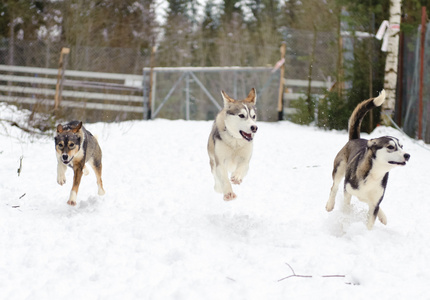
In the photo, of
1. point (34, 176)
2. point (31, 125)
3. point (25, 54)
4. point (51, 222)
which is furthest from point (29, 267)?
point (25, 54)

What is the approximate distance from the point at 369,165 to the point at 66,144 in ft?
8.26

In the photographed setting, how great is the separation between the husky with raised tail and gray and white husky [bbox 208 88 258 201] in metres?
1.20

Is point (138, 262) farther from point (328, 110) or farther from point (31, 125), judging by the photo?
point (328, 110)

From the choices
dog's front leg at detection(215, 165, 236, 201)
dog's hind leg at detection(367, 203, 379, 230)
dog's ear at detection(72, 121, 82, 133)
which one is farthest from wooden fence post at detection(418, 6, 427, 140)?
dog's ear at detection(72, 121, 82, 133)

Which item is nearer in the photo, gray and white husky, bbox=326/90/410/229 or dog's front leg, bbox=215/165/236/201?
gray and white husky, bbox=326/90/410/229

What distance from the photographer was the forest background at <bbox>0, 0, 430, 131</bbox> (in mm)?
11453

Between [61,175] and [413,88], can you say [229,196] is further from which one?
[413,88]

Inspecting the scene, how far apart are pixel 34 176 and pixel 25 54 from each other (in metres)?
13.0

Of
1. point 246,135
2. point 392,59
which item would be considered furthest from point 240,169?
point 392,59

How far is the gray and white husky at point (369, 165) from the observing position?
3.53 metres

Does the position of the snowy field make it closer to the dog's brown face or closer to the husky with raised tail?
the husky with raised tail

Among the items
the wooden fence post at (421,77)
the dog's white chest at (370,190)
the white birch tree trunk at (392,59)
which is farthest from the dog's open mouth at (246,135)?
the white birch tree trunk at (392,59)

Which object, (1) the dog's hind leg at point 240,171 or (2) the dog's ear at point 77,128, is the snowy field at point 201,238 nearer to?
(1) the dog's hind leg at point 240,171

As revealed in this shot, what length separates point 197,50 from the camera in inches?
894
